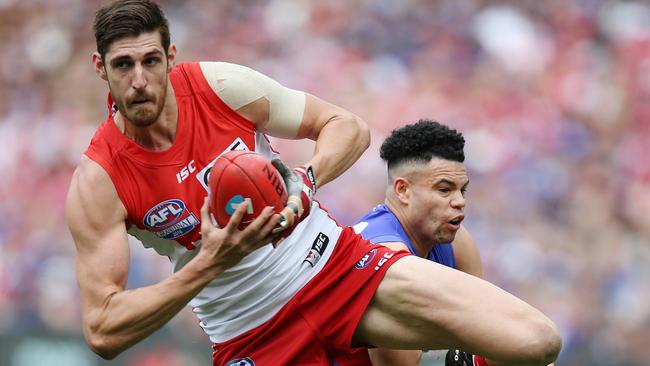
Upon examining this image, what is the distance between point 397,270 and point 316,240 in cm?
42

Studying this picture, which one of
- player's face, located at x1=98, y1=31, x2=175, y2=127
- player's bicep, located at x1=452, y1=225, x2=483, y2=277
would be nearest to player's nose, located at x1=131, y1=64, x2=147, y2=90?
player's face, located at x1=98, y1=31, x2=175, y2=127

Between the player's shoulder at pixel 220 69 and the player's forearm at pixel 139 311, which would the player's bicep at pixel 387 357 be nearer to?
the player's forearm at pixel 139 311

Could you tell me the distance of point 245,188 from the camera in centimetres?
402

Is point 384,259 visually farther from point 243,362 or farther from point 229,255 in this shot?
point 229,255

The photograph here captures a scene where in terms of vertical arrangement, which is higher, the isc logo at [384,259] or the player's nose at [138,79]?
the player's nose at [138,79]

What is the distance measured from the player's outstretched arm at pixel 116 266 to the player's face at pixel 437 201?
213 centimetres

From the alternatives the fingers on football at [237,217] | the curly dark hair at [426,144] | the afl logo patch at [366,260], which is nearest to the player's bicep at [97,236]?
the fingers on football at [237,217]

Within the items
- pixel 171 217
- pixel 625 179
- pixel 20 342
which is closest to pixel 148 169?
pixel 171 217

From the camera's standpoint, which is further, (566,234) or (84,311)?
(566,234)

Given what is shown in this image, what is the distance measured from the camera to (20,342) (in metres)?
8.34

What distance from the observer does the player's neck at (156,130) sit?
455 cm

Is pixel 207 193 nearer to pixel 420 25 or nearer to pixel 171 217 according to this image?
pixel 171 217

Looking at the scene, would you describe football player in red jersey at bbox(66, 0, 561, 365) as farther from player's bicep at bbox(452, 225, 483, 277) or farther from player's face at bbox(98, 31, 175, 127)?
player's bicep at bbox(452, 225, 483, 277)

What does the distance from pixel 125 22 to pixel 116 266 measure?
104 cm
